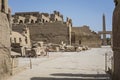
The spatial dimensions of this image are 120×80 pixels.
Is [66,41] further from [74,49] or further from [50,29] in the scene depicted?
[74,49]

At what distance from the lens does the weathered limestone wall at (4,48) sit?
9.77m

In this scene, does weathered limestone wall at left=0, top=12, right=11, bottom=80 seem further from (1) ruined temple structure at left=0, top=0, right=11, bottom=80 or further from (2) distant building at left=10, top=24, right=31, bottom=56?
(2) distant building at left=10, top=24, right=31, bottom=56

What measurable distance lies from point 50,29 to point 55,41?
227 centimetres

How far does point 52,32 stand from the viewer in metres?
48.5

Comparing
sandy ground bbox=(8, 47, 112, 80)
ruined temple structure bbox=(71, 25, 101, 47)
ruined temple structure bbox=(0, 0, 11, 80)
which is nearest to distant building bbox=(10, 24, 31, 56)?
sandy ground bbox=(8, 47, 112, 80)

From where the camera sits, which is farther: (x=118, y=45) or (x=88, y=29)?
(x=88, y=29)

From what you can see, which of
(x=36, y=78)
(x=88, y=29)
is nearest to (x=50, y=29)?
(x=88, y=29)

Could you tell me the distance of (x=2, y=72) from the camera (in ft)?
32.0

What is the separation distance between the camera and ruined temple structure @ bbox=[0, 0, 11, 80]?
9781 millimetres

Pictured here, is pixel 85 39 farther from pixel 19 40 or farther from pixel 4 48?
pixel 4 48

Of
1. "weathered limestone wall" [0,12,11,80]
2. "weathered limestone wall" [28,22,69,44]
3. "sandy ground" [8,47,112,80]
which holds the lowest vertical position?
"sandy ground" [8,47,112,80]

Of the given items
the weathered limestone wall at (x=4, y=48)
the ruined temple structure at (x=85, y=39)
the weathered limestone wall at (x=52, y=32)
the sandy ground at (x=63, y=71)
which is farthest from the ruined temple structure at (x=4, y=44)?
the ruined temple structure at (x=85, y=39)

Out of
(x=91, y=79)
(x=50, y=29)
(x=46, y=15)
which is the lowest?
(x=91, y=79)

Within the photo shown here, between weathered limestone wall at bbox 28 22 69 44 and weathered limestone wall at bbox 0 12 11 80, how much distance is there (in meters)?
37.6
